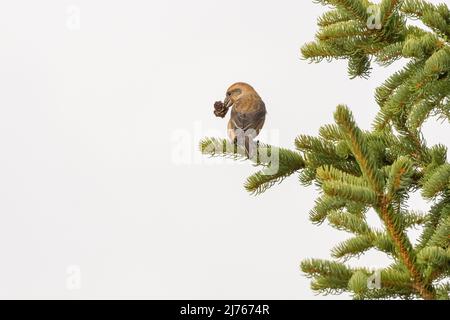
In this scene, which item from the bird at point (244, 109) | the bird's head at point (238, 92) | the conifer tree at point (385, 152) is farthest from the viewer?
the bird's head at point (238, 92)

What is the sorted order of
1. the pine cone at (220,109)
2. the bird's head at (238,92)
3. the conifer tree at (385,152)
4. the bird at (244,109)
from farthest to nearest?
1. the pine cone at (220,109)
2. the bird's head at (238,92)
3. the bird at (244,109)
4. the conifer tree at (385,152)

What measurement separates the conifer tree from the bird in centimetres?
56

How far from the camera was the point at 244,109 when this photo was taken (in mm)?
6012

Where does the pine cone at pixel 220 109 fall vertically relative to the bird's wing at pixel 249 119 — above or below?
above

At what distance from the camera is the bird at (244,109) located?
234 inches

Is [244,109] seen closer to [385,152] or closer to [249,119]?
[249,119]

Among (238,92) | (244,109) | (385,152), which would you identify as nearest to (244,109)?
(244,109)

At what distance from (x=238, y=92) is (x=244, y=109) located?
182 millimetres

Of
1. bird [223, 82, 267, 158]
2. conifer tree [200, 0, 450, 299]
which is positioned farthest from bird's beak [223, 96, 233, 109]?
conifer tree [200, 0, 450, 299]

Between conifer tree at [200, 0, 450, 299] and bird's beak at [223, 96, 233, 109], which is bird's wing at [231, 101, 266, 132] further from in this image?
conifer tree at [200, 0, 450, 299]

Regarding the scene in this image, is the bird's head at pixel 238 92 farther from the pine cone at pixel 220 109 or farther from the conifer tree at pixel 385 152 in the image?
the conifer tree at pixel 385 152

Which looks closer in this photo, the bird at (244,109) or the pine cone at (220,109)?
the bird at (244,109)

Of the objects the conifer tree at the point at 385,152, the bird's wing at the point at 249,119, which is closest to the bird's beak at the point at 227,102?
the bird's wing at the point at 249,119
